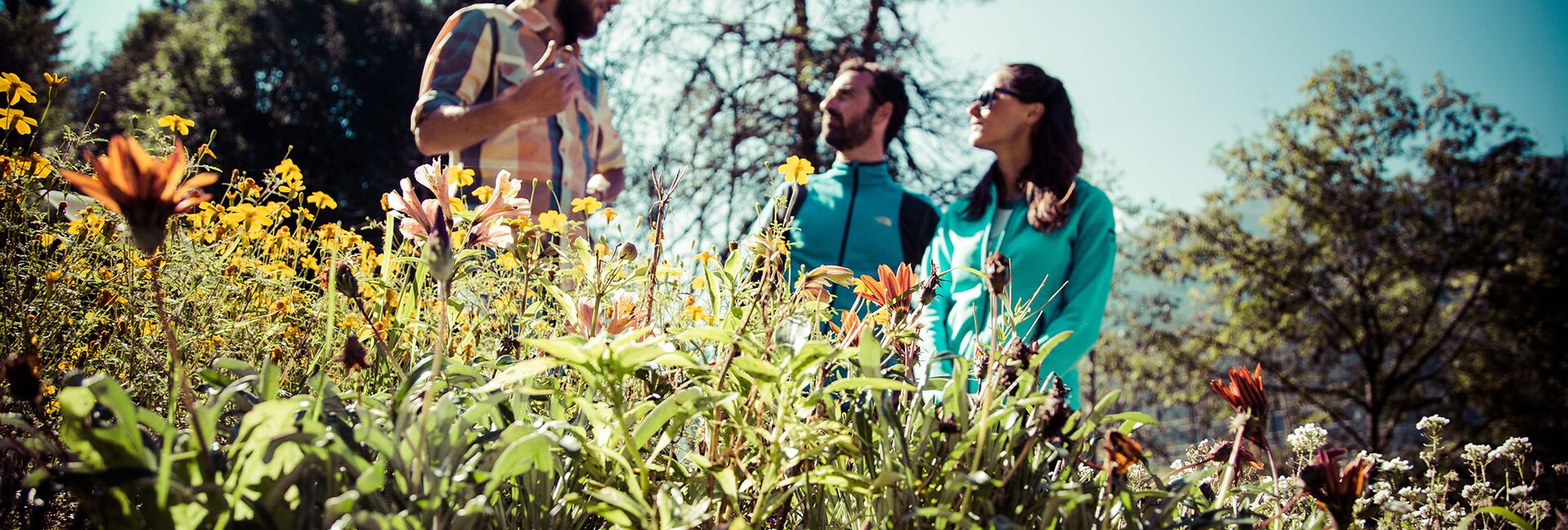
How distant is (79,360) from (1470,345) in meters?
14.6

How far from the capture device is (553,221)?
1177 mm

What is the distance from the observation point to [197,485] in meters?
0.50

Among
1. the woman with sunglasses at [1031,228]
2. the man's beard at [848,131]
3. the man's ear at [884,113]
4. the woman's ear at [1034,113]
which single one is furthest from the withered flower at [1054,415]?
the man's ear at [884,113]

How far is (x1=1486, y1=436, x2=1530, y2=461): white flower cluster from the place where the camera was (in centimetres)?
118

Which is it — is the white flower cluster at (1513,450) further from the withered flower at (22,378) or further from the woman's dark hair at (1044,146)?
the withered flower at (22,378)

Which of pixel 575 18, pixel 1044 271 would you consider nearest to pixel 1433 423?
pixel 1044 271

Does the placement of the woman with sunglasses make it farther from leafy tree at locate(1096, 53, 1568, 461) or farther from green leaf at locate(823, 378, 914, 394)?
leafy tree at locate(1096, 53, 1568, 461)

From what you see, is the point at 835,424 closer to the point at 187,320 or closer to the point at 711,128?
the point at 187,320

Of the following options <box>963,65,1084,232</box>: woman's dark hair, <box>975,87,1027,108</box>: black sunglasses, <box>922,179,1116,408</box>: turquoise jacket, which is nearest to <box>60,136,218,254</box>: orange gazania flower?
<box>922,179,1116,408</box>: turquoise jacket

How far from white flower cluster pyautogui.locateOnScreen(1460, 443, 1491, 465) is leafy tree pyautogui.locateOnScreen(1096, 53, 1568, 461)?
1174 centimetres

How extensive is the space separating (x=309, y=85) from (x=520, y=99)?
607 inches

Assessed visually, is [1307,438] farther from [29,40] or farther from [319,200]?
[29,40]

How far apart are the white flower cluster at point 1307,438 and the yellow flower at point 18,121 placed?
170cm

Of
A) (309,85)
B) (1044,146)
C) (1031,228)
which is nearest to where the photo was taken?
(1031,228)
